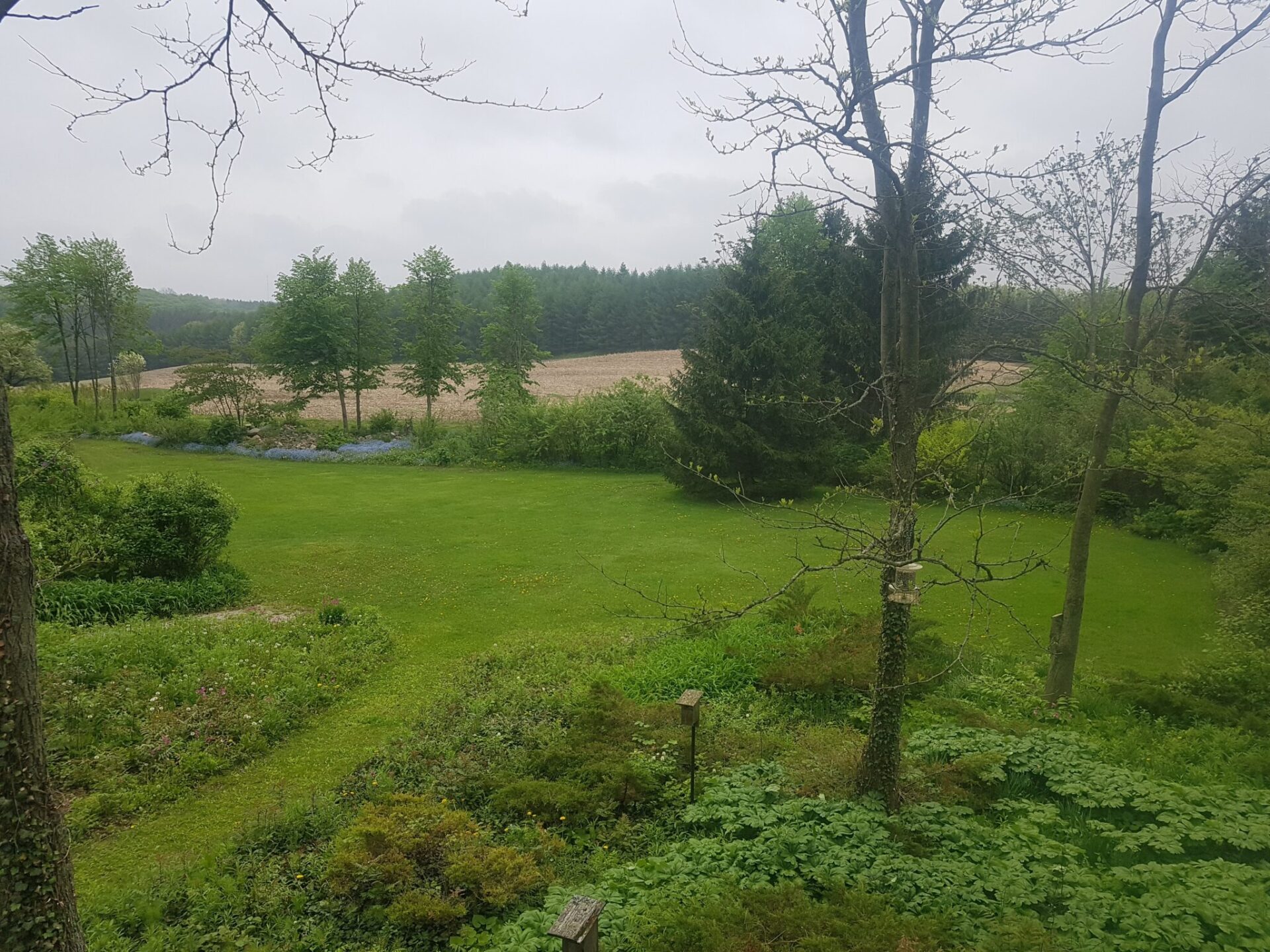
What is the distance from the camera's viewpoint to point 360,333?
29234mm

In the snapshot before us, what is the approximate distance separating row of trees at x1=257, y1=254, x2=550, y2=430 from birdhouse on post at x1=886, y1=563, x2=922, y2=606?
957 inches

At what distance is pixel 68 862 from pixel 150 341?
34.5 metres

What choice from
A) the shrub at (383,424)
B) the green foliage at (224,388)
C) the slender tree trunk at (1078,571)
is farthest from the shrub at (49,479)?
the shrub at (383,424)

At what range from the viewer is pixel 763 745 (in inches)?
233

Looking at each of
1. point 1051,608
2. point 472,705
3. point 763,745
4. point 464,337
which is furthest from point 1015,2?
point 464,337

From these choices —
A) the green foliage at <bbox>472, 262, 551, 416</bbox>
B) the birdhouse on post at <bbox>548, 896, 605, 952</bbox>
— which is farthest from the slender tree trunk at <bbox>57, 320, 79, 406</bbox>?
the birdhouse on post at <bbox>548, 896, 605, 952</bbox>

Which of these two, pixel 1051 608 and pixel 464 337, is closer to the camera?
pixel 1051 608

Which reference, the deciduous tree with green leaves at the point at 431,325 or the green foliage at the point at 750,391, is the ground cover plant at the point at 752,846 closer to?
the green foliage at the point at 750,391

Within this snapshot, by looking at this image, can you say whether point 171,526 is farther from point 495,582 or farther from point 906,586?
point 906,586

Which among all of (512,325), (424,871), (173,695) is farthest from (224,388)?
(424,871)

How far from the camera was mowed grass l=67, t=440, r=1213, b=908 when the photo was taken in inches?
236

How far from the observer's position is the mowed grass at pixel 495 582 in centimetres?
598

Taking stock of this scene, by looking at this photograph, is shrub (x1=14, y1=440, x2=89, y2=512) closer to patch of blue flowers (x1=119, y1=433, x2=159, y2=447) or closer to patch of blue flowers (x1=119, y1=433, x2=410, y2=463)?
patch of blue flowers (x1=119, y1=433, x2=410, y2=463)

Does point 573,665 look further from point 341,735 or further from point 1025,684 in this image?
point 1025,684
